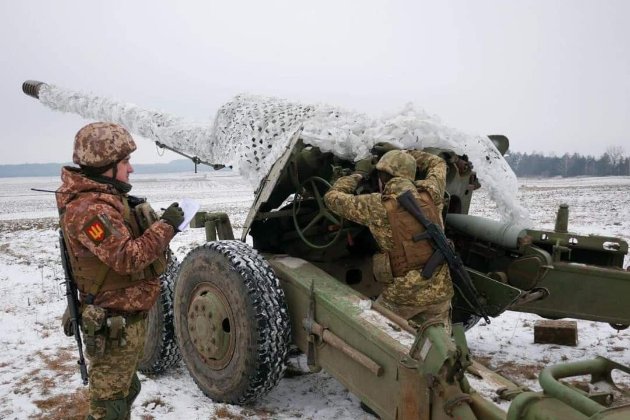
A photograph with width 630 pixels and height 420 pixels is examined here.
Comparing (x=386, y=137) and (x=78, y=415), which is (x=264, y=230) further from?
(x=78, y=415)

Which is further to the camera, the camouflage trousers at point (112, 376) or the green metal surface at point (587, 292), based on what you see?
the green metal surface at point (587, 292)

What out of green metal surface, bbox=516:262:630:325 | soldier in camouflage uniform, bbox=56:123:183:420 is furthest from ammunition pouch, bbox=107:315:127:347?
green metal surface, bbox=516:262:630:325

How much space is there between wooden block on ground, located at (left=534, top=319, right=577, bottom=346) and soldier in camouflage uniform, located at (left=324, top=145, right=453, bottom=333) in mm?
1919

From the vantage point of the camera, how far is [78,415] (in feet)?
11.6

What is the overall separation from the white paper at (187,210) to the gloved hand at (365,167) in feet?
4.45

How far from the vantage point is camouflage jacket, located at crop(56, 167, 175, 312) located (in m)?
2.45

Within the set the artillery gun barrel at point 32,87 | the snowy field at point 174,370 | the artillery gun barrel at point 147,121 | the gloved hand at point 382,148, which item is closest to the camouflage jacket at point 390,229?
the gloved hand at point 382,148

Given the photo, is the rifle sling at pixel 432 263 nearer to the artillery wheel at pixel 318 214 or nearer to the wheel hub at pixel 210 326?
the artillery wheel at pixel 318 214

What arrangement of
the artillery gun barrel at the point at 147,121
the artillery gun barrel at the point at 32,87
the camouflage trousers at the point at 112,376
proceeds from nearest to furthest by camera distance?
the camouflage trousers at the point at 112,376
the artillery gun barrel at the point at 147,121
the artillery gun barrel at the point at 32,87

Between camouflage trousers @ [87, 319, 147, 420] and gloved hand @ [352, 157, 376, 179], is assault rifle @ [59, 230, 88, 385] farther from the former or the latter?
gloved hand @ [352, 157, 376, 179]

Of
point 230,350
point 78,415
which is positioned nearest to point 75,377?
point 78,415

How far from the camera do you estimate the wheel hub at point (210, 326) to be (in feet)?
11.5

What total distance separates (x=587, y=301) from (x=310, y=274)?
6.89 feet

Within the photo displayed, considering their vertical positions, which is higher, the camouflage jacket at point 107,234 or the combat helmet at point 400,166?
the combat helmet at point 400,166
